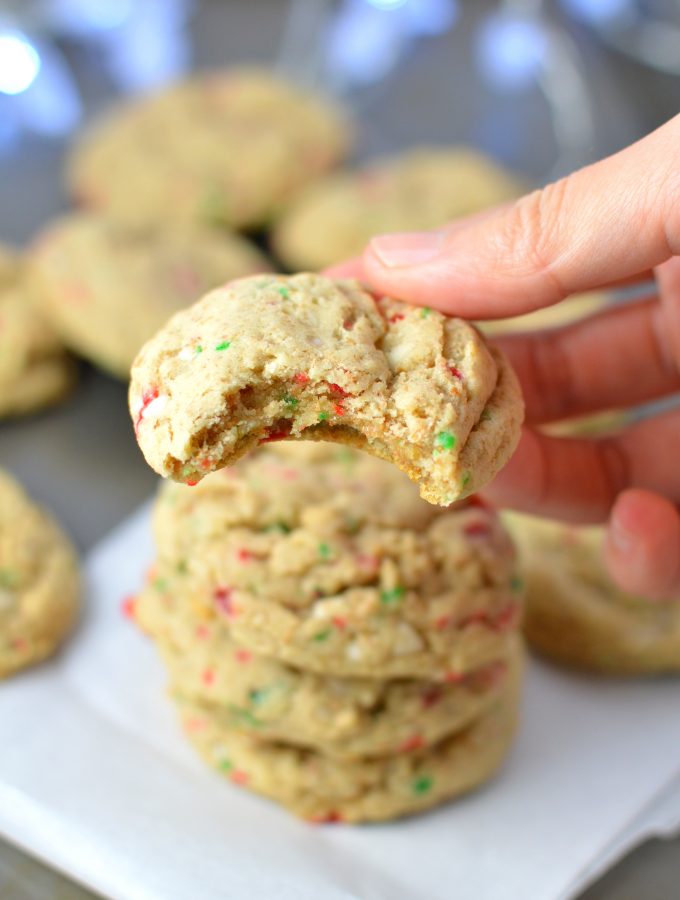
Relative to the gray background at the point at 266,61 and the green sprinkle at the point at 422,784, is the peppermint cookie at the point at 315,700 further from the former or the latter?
the gray background at the point at 266,61

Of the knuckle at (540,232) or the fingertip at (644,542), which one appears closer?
the knuckle at (540,232)

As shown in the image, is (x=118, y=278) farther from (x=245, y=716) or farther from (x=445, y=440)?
(x=445, y=440)

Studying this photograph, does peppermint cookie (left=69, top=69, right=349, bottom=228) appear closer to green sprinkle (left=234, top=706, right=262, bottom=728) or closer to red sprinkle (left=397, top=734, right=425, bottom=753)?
green sprinkle (left=234, top=706, right=262, bottom=728)

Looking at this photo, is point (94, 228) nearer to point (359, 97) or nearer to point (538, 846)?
point (359, 97)

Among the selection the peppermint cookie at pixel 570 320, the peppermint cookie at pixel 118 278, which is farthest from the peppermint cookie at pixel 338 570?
the peppermint cookie at pixel 118 278

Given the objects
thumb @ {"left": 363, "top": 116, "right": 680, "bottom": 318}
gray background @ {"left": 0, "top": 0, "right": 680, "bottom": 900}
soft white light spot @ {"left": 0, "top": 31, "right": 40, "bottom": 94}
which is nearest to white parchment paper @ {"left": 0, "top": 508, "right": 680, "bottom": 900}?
gray background @ {"left": 0, "top": 0, "right": 680, "bottom": 900}

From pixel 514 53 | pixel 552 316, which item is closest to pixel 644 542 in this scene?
pixel 552 316
